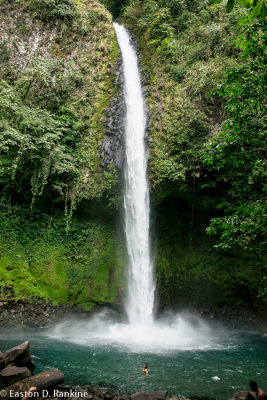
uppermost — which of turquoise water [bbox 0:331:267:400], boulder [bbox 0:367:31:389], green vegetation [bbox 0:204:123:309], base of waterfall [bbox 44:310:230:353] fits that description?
green vegetation [bbox 0:204:123:309]

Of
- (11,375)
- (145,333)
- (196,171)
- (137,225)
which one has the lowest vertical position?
(145,333)

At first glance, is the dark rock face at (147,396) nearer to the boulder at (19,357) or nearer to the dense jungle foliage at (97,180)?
the boulder at (19,357)

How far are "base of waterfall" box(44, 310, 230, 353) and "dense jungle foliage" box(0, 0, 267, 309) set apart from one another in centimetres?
77

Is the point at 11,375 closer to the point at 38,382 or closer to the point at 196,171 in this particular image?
the point at 38,382

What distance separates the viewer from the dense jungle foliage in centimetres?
1041

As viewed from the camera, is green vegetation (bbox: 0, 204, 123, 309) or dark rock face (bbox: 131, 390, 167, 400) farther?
green vegetation (bbox: 0, 204, 123, 309)

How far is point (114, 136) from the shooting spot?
39.1 feet

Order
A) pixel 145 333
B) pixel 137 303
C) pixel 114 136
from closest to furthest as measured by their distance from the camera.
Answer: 1. pixel 145 333
2. pixel 137 303
3. pixel 114 136

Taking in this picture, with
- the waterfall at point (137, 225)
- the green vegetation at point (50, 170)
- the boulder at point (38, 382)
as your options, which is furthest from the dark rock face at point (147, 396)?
the green vegetation at point (50, 170)

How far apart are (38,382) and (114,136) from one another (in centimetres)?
934

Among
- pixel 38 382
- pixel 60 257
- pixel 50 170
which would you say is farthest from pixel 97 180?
pixel 38 382

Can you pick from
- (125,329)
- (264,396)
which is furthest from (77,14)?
(264,396)

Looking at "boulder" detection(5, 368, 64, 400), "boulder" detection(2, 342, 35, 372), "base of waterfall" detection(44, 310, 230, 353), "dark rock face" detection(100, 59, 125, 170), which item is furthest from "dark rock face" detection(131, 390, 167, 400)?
"dark rock face" detection(100, 59, 125, 170)

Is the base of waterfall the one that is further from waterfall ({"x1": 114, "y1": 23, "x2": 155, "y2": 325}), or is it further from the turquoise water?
waterfall ({"x1": 114, "y1": 23, "x2": 155, "y2": 325})
